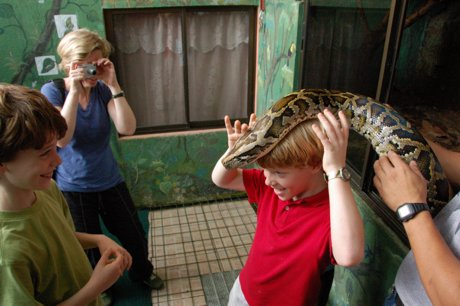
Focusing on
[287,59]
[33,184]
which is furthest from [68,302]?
[287,59]

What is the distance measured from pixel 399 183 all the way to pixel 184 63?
3233 millimetres

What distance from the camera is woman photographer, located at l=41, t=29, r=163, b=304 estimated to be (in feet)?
7.16

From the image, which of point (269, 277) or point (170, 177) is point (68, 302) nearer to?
point (269, 277)

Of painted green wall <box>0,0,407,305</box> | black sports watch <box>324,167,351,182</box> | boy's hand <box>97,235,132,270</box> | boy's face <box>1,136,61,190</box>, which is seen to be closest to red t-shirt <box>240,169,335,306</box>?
black sports watch <box>324,167,351,182</box>

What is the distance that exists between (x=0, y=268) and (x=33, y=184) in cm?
29

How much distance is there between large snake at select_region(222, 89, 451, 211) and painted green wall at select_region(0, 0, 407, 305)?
0.40 meters

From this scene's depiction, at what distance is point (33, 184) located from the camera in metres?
1.24

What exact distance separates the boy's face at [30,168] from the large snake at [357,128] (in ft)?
2.33

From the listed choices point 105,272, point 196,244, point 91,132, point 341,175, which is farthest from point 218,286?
point 341,175

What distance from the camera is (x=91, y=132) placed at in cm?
232

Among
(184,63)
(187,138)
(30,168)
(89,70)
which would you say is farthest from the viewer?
(187,138)

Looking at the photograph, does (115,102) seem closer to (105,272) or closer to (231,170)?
(231,170)

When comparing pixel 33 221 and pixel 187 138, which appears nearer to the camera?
pixel 33 221

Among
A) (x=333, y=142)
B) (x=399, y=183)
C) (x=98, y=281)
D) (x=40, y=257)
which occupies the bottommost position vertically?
(x=98, y=281)
